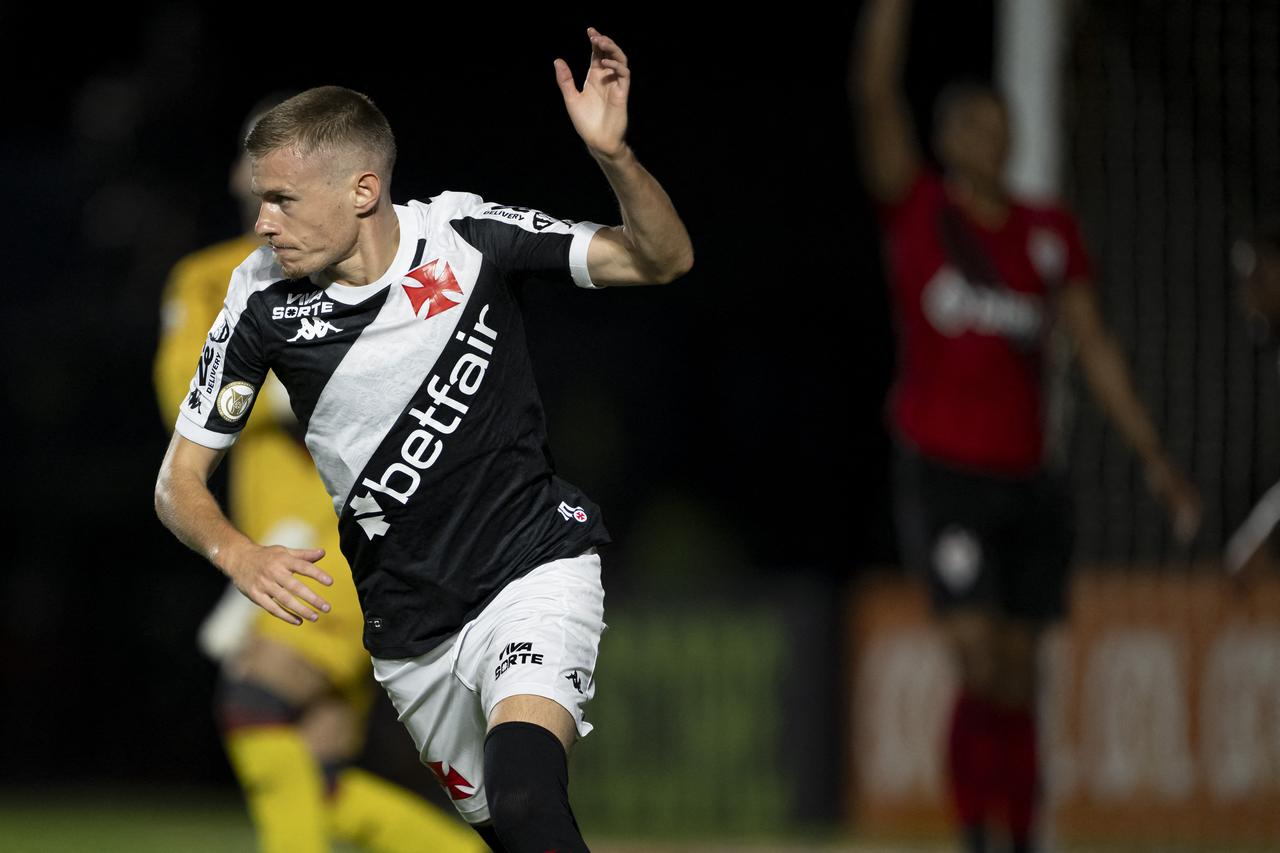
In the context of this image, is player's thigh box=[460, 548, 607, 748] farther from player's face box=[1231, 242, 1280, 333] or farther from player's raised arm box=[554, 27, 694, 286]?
player's face box=[1231, 242, 1280, 333]

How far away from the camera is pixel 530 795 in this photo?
11.6ft

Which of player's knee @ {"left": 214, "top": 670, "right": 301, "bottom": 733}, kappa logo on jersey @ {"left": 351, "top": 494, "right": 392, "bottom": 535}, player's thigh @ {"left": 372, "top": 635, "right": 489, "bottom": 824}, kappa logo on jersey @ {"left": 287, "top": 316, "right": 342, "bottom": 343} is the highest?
kappa logo on jersey @ {"left": 287, "top": 316, "right": 342, "bottom": 343}

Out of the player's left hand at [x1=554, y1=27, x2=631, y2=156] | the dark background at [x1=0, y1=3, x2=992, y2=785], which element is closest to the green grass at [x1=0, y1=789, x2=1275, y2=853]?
the dark background at [x1=0, y1=3, x2=992, y2=785]

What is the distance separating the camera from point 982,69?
1553 centimetres

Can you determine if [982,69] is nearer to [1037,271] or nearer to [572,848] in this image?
[1037,271]

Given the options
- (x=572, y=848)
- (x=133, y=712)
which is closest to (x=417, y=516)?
(x=572, y=848)

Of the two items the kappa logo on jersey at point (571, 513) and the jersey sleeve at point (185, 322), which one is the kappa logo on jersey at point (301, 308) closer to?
the kappa logo on jersey at point (571, 513)

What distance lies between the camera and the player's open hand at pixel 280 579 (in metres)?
3.50

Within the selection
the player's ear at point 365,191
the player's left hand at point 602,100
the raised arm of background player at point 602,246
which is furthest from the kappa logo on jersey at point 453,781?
the player's left hand at point 602,100

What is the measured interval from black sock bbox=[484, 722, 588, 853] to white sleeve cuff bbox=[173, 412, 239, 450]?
0.86 m

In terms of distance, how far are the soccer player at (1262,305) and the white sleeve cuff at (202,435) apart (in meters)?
3.55

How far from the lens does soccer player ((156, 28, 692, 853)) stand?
381 centimetres

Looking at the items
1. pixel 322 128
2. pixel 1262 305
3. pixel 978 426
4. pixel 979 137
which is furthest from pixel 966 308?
pixel 322 128

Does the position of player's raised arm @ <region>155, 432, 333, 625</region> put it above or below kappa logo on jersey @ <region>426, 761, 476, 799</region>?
above
